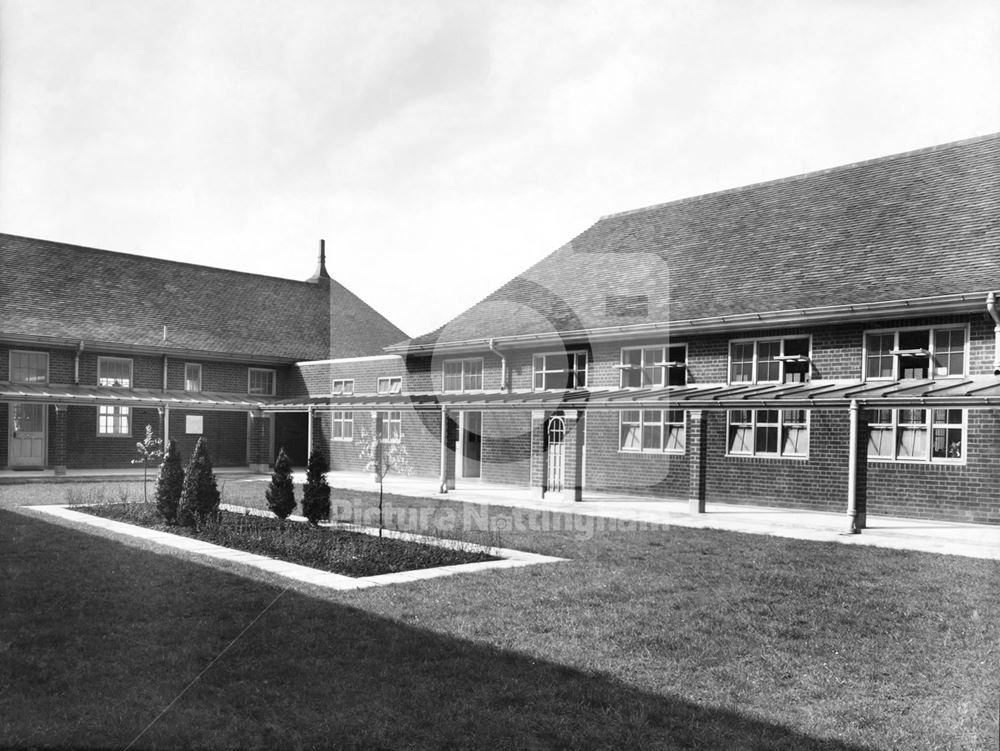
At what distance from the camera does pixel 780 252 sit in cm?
1853

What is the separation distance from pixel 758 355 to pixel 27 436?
2113 centimetres

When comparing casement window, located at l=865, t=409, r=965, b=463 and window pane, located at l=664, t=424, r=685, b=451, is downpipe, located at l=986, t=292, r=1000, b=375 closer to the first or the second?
casement window, located at l=865, t=409, r=965, b=463

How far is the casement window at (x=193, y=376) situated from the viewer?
92.6ft

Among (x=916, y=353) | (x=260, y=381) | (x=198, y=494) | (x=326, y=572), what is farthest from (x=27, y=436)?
A: (x=916, y=353)

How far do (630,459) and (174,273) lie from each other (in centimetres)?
2042

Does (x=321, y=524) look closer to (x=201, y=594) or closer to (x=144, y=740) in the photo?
(x=201, y=594)

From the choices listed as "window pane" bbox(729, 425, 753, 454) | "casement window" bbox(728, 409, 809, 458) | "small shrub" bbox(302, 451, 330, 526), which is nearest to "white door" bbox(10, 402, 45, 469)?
"small shrub" bbox(302, 451, 330, 526)

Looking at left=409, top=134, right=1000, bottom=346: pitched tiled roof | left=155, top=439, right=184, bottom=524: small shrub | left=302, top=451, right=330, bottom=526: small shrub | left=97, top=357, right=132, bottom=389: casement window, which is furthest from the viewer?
left=97, top=357, right=132, bottom=389: casement window

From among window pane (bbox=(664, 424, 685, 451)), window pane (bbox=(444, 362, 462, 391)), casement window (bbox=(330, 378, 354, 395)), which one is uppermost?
window pane (bbox=(444, 362, 462, 391))

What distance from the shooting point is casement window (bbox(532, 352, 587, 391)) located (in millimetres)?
20422

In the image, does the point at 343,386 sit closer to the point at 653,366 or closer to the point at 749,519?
the point at 653,366

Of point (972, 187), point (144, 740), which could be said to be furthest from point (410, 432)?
point (144, 740)

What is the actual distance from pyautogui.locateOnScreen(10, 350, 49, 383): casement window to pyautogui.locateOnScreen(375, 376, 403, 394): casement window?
9.84m

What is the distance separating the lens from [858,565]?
1023cm
